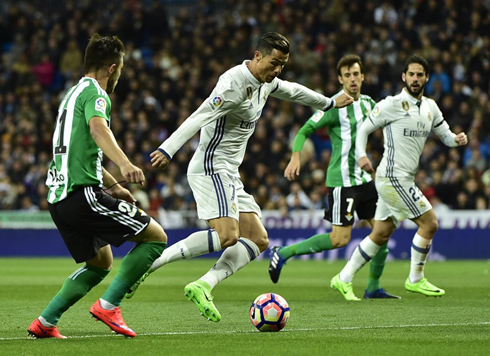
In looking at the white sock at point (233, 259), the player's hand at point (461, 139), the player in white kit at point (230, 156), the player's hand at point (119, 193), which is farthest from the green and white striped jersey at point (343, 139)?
the player's hand at point (119, 193)

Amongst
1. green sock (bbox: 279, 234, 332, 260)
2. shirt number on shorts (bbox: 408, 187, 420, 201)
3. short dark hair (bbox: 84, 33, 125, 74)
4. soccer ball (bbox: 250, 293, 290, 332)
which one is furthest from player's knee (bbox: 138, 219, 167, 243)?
shirt number on shorts (bbox: 408, 187, 420, 201)

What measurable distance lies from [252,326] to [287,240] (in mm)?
11635

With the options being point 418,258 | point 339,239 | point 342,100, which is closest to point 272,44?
point 342,100

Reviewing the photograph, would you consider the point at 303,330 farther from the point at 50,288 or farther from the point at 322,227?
the point at 322,227

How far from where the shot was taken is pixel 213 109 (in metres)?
7.19

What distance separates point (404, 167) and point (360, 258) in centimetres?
112

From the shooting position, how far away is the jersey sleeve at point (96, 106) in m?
5.97

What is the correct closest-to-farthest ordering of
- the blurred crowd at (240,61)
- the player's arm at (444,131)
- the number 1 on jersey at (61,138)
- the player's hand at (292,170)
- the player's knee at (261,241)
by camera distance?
the number 1 on jersey at (61,138) < the player's knee at (261,241) < the player's hand at (292,170) < the player's arm at (444,131) < the blurred crowd at (240,61)

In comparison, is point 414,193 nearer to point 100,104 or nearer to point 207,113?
point 207,113

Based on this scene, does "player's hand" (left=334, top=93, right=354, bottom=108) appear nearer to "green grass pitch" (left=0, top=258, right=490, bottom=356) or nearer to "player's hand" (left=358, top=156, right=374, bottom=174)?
"player's hand" (left=358, top=156, right=374, bottom=174)

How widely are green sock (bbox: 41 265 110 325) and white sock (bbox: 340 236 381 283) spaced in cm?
404

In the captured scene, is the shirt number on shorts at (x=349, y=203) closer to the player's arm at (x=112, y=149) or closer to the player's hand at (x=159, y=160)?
the player's hand at (x=159, y=160)

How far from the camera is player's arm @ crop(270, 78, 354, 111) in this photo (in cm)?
781

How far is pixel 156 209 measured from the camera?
66.6 ft
